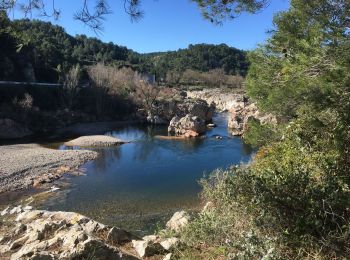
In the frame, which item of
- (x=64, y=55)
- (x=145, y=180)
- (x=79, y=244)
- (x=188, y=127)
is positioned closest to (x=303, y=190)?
(x=79, y=244)

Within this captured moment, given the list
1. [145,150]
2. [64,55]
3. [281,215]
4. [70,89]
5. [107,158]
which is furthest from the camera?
[64,55]

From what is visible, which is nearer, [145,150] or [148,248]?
[148,248]

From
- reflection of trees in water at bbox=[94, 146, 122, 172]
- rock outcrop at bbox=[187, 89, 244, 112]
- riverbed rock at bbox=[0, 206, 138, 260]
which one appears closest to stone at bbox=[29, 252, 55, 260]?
riverbed rock at bbox=[0, 206, 138, 260]

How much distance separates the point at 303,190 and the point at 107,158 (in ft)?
78.4

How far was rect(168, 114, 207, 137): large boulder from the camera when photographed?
125ft

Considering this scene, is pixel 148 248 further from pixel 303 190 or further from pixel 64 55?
pixel 64 55

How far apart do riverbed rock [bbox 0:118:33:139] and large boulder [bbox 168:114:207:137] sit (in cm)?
1442

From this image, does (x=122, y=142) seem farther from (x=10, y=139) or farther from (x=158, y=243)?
(x=158, y=243)

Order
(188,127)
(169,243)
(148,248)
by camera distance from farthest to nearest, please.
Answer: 1. (188,127)
2. (169,243)
3. (148,248)

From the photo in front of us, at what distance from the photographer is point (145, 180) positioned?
835 inches

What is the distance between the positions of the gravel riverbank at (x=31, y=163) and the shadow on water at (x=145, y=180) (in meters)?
1.37

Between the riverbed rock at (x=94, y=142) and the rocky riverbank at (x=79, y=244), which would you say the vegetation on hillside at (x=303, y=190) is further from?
the riverbed rock at (x=94, y=142)

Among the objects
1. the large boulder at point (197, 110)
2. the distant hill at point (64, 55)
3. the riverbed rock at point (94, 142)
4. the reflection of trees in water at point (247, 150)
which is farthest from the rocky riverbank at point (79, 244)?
the large boulder at point (197, 110)

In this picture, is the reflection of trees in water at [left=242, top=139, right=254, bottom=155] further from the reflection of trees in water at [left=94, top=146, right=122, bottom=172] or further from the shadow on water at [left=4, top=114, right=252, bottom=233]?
the reflection of trees in water at [left=94, top=146, right=122, bottom=172]
